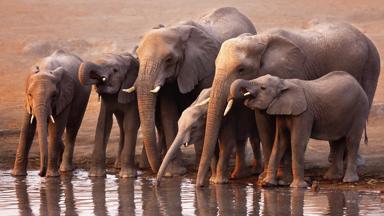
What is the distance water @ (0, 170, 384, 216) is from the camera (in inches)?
587

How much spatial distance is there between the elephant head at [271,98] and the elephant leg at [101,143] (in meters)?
2.39

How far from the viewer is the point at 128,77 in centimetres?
1820

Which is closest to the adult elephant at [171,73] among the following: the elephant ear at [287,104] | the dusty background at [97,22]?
the elephant ear at [287,104]

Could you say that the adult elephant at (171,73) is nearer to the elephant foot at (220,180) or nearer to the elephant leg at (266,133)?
the elephant foot at (220,180)

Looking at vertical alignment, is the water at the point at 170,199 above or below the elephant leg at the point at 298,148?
below

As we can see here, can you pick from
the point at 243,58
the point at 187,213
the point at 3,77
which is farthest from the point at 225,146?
the point at 3,77

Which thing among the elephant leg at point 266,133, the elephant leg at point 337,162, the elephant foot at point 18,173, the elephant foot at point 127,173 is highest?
the elephant leg at point 266,133

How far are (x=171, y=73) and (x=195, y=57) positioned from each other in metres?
0.54

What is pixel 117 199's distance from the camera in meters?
15.9

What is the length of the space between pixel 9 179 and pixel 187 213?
3871 mm

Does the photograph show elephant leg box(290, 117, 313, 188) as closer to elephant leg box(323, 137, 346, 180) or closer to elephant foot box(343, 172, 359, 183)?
elephant foot box(343, 172, 359, 183)

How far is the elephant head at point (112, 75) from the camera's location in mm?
17797

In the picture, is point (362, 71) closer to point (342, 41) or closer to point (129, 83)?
point (342, 41)

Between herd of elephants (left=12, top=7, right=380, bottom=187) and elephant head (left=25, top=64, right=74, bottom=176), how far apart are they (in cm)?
1
